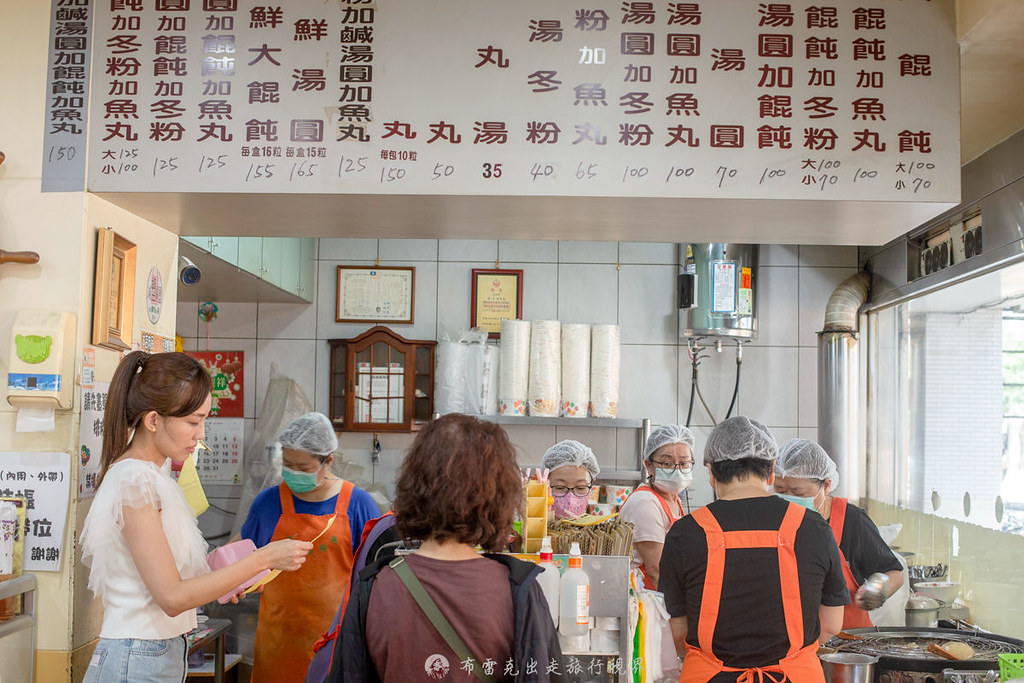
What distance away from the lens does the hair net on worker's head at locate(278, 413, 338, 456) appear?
350 centimetres

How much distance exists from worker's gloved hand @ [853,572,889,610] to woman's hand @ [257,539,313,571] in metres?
2.28

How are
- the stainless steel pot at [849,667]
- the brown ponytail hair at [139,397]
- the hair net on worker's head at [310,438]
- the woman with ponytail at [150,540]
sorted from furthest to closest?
the hair net on worker's head at [310,438] < the stainless steel pot at [849,667] < the brown ponytail hair at [139,397] < the woman with ponytail at [150,540]

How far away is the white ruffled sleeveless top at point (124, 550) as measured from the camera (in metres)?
1.99

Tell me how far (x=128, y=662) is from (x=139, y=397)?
Result: 587 millimetres

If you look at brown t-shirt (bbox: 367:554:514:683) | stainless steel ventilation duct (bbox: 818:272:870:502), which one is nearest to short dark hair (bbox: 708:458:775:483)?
brown t-shirt (bbox: 367:554:514:683)

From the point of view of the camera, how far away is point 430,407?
5.62 metres

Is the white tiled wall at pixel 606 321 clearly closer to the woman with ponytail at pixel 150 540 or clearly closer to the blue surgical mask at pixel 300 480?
the blue surgical mask at pixel 300 480

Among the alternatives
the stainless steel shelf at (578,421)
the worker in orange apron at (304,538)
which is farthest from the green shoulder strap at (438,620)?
the stainless steel shelf at (578,421)

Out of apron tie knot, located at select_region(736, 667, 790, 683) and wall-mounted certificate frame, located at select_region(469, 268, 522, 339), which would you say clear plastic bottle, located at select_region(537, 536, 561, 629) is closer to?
apron tie knot, located at select_region(736, 667, 790, 683)

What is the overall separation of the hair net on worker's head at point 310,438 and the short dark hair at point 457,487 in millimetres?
1785

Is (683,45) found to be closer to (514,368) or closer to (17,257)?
(17,257)

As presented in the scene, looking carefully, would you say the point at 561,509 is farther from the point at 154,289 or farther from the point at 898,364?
the point at 898,364

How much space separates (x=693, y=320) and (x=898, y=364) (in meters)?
1.14

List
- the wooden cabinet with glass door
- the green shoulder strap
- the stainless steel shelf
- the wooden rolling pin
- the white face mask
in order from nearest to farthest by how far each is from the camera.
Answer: the green shoulder strap → the wooden rolling pin → the white face mask → the stainless steel shelf → the wooden cabinet with glass door
